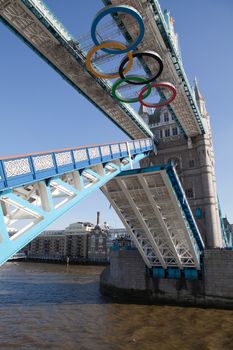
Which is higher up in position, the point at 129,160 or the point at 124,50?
the point at 124,50

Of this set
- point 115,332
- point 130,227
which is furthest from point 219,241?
point 115,332

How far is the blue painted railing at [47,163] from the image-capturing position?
875cm

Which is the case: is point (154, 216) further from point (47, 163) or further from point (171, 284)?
point (47, 163)

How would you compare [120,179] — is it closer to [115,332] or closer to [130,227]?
[130,227]

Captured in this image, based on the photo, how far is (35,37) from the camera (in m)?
22.0

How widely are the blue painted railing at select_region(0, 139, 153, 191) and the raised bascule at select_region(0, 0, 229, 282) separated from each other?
4 centimetres

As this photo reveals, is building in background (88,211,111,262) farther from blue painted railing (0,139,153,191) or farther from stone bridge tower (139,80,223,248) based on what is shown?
blue painted railing (0,139,153,191)

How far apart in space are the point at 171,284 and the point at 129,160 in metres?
14.8

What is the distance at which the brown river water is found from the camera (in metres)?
16.1

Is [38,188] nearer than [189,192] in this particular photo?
Yes

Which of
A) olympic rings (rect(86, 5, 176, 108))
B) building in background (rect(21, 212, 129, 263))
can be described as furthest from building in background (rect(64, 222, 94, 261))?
olympic rings (rect(86, 5, 176, 108))

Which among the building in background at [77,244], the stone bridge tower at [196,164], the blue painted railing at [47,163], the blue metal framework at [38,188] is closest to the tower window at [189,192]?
the stone bridge tower at [196,164]

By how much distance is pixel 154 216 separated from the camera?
25547mm

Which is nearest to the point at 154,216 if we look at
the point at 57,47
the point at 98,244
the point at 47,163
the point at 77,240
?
the point at 47,163
